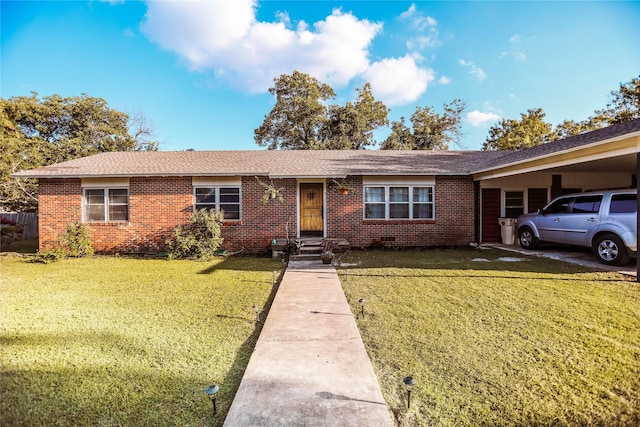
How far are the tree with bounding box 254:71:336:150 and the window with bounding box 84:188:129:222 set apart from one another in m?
17.9

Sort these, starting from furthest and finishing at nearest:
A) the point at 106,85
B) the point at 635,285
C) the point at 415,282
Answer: the point at 106,85 → the point at 415,282 → the point at 635,285

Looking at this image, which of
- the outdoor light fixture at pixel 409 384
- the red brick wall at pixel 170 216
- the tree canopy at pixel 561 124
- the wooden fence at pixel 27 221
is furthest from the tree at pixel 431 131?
the outdoor light fixture at pixel 409 384

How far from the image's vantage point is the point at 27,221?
16.5 metres

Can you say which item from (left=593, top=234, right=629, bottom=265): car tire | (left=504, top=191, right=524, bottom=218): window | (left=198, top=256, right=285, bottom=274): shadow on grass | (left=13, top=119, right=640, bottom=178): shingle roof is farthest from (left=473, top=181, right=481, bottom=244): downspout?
(left=198, top=256, right=285, bottom=274): shadow on grass

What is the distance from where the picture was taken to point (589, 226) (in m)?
8.38

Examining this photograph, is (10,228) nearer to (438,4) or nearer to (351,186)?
(351,186)

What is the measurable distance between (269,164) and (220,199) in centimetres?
233

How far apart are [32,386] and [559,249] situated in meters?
13.7

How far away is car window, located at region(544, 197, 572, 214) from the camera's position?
927cm

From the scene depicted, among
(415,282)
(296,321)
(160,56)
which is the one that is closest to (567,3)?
(415,282)

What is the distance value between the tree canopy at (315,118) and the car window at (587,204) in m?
19.1

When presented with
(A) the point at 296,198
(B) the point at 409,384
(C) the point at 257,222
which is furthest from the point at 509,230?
(B) the point at 409,384

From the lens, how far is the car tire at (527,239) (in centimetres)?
1045

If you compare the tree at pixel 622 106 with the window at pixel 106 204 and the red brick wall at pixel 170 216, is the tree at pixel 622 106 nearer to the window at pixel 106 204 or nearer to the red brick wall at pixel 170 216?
the red brick wall at pixel 170 216
